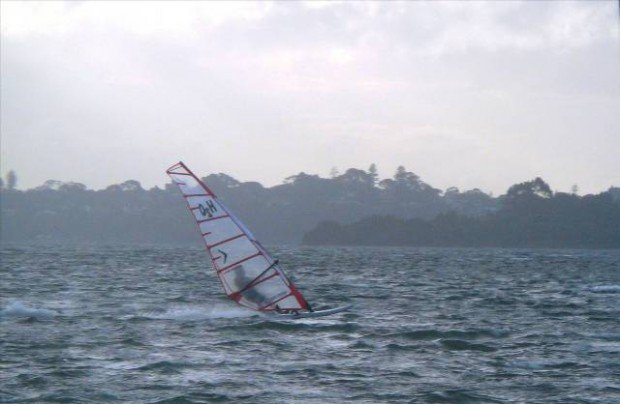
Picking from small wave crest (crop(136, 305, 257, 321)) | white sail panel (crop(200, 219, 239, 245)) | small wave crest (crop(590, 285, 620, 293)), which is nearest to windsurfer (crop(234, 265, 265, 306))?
small wave crest (crop(136, 305, 257, 321))

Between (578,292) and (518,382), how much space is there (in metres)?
20.5

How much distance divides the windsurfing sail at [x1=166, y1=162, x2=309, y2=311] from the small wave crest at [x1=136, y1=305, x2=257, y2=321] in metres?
0.92

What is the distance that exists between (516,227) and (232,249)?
139m

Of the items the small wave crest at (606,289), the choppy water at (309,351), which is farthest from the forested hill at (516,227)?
the choppy water at (309,351)

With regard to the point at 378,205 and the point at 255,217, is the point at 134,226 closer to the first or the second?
the point at 255,217

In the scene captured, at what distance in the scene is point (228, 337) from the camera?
61.2 feet

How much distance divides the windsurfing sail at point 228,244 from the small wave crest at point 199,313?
923 mm

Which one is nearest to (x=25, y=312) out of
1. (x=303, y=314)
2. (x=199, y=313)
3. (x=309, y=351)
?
(x=199, y=313)

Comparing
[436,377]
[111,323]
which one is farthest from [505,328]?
[111,323]

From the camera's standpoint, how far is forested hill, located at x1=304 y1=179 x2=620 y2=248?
148875 mm

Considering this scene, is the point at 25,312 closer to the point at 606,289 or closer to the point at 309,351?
the point at 309,351

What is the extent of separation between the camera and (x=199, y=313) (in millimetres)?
22922

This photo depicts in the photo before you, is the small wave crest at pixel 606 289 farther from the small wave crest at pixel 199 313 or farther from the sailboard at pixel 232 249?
the sailboard at pixel 232 249

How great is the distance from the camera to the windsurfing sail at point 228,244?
Result: 2117 cm
